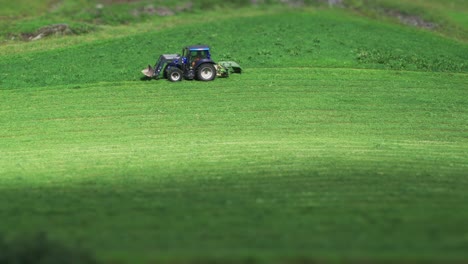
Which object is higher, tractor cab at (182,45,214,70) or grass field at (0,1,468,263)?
tractor cab at (182,45,214,70)

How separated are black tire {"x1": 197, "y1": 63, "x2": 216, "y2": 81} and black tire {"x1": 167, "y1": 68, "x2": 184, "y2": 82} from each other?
1.04m

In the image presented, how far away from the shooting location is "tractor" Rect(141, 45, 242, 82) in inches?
1702

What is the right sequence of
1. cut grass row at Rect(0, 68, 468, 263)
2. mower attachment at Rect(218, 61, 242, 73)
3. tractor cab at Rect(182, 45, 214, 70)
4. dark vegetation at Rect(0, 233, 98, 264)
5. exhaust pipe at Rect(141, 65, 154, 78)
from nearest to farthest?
dark vegetation at Rect(0, 233, 98, 264) → cut grass row at Rect(0, 68, 468, 263) → tractor cab at Rect(182, 45, 214, 70) → exhaust pipe at Rect(141, 65, 154, 78) → mower attachment at Rect(218, 61, 242, 73)

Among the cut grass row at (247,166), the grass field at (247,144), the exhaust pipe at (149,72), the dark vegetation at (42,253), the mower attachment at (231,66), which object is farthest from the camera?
the mower attachment at (231,66)

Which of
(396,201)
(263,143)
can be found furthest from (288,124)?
(396,201)

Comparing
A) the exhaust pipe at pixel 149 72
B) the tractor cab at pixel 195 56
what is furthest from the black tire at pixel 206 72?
the exhaust pipe at pixel 149 72

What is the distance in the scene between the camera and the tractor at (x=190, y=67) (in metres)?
43.2

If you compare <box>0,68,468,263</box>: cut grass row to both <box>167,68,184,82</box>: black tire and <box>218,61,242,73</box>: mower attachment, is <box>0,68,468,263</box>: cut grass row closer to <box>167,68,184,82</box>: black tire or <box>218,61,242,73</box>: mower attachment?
<box>167,68,184,82</box>: black tire

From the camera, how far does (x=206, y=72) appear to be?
143 ft

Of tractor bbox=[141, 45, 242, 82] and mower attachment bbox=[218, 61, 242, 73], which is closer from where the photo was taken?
tractor bbox=[141, 45, 242, 82]

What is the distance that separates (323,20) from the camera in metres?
58.8

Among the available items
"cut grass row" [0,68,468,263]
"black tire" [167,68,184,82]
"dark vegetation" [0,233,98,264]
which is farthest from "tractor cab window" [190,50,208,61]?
"dark vegetation" [0,233,98,264]

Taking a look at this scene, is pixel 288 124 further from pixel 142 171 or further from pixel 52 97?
pixel 52 97

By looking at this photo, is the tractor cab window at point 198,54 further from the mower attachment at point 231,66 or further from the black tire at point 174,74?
the mower attachment at point 231,66
